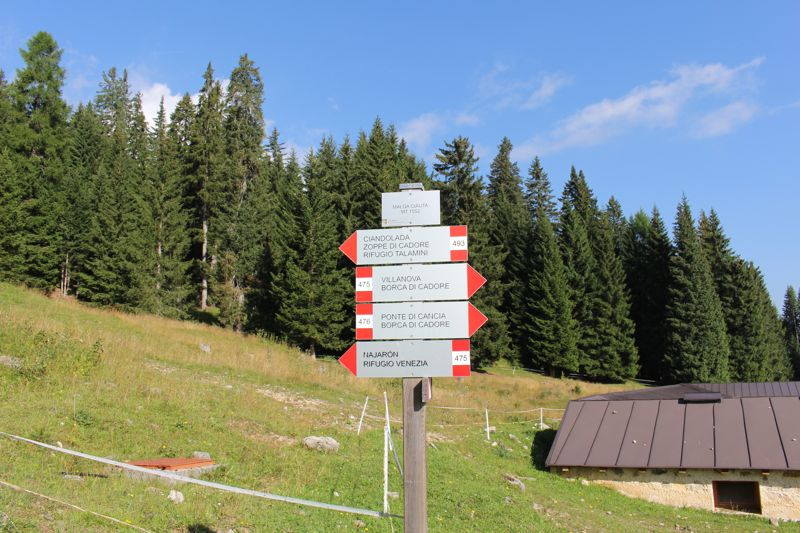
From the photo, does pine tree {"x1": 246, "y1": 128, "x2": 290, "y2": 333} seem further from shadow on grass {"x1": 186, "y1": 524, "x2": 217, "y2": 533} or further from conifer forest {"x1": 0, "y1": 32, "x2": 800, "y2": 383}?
shadow on grass {"x1": 186, "y1": 524, "x2": 217, "y2": 533}

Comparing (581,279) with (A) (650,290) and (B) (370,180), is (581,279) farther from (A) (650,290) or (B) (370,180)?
(B) (370,180)

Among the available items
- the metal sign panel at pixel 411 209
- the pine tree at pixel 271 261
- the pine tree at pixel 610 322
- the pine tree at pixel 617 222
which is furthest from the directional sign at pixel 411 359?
the pine tree at pixel 617 222

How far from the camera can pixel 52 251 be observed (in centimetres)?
3706

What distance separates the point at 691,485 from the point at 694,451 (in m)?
1.04

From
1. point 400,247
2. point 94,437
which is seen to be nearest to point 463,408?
point 94,437

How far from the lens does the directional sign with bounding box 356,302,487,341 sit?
5102 mm

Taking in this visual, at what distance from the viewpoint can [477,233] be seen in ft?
155

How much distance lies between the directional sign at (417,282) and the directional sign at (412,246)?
9 cm

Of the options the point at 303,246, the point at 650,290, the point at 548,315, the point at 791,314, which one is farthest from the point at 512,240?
the point at 791,314

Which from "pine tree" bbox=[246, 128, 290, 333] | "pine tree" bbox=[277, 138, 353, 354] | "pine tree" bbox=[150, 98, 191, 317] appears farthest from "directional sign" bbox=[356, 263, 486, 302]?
"pine tree" bbox=[150, 98, 191, 317]

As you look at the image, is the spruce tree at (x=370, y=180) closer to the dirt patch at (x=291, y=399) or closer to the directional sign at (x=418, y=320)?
the dirt patch at (x=291, y=399)

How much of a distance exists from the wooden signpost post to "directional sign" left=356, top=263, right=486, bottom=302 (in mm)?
10

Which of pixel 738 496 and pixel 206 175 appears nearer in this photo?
pixel 738 496

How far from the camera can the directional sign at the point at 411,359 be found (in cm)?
502
